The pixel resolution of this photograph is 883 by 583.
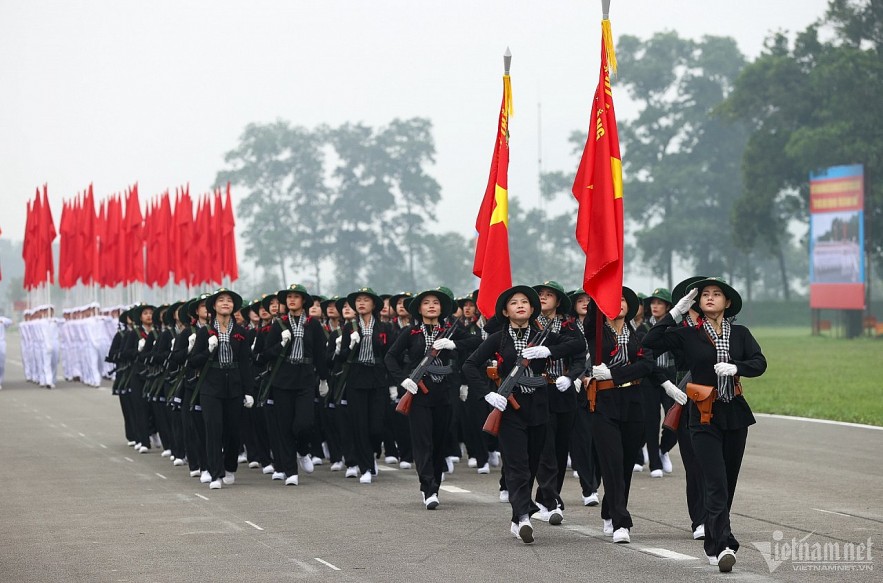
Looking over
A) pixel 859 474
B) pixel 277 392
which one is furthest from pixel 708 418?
pixel 277 392

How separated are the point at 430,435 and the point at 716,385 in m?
4.02

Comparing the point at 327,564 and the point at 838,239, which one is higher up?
the point at 838,239

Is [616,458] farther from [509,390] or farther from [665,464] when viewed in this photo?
[665,464]

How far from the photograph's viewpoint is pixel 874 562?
9094mm

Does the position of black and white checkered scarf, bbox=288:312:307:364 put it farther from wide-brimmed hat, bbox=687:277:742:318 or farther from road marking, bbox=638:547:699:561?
wide-brimmed hat, bbox=687:277:742:318

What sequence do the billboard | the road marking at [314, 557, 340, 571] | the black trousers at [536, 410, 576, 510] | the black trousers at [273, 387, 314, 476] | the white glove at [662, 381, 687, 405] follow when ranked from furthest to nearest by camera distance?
the billboard, the black trousers at [273, 387, 314, 476], the black trousers at [536, 410, 576, 510], the white glove at [662, 381, 687, 405], the road marking at [314, 557, 340, 571]

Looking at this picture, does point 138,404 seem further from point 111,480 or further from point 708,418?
point 708,418

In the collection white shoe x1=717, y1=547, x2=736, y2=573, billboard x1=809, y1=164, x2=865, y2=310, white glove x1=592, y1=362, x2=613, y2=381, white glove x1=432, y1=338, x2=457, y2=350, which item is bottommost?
white shoe x1=717, y1=547, x2=736, y2=573

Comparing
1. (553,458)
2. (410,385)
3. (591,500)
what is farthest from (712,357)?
(410,385)

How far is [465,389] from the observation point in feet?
52.4

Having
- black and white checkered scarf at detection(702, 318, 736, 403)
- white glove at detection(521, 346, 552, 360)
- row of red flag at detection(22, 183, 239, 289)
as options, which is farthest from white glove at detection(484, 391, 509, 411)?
row of red flag at detection(22, 183, 239, 289)

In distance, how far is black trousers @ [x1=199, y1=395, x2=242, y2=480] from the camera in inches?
567

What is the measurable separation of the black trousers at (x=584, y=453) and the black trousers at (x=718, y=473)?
3166mm

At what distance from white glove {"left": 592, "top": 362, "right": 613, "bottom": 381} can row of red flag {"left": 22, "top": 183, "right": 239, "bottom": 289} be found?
1187 inches
